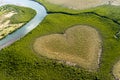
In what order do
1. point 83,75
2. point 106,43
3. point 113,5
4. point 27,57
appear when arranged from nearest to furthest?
point 83,75 < point 27,57 < point 106,43 < point 113,5

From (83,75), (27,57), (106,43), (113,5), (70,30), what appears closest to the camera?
(83,75)

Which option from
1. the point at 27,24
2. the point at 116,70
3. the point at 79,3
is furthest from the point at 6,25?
the point at 116,70

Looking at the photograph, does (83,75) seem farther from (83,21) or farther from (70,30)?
(83,21)

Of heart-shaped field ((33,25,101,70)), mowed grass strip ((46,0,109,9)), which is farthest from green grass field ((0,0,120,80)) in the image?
mowed grass strip ((46,0,109,9))

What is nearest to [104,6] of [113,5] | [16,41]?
[113,5]

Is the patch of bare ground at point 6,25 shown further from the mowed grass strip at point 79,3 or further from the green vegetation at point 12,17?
the mowed grass strip at point 79,3

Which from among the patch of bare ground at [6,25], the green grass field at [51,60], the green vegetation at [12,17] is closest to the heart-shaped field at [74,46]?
the green grass field at [51,60]
